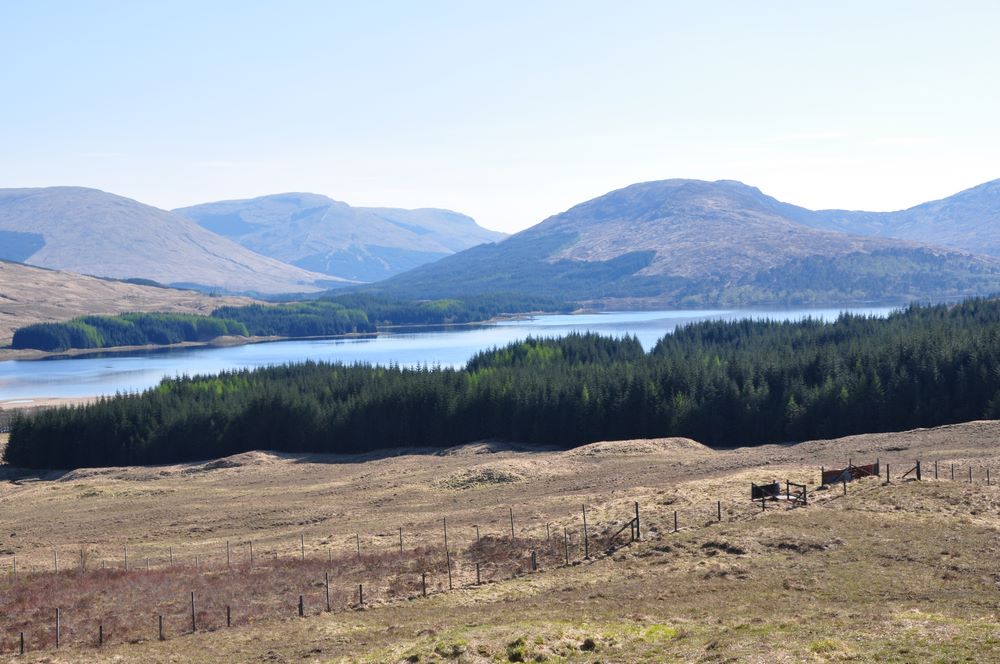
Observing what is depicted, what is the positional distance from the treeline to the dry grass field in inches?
676

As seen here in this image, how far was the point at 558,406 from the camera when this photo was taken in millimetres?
102938

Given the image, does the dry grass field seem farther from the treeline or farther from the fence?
the treeline

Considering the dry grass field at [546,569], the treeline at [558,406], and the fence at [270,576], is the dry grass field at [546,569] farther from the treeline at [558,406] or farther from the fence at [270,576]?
the treeline at [558,406]

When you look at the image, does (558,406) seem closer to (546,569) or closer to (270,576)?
(270,576)

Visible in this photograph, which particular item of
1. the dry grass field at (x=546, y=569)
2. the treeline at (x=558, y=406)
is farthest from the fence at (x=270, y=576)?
the treeline at (x=558, y=406)

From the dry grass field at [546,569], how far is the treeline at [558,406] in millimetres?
17163

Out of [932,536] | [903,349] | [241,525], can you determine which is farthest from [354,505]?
[903,349]

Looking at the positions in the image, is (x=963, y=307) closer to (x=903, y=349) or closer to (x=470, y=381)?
(x=903, y=349)

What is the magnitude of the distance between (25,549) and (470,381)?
59.8m

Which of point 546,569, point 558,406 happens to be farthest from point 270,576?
point 558,406

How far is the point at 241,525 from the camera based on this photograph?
65688 mm

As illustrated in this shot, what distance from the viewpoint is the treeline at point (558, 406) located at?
94.1 m

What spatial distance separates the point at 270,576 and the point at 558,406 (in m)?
57.4

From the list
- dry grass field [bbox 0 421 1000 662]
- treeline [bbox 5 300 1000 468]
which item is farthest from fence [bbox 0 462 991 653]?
treeline [bbox 5 300 1000 468]
